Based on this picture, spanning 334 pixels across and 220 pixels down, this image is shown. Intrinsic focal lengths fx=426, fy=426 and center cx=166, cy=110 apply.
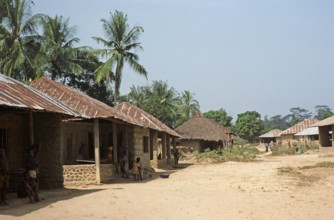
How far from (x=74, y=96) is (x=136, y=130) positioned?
210 inches

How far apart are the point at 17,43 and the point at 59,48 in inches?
184

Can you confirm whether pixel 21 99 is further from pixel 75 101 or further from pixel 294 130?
pixel 294 130

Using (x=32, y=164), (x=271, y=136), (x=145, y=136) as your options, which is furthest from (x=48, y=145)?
(x=271, y=136)

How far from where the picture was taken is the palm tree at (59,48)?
107 ft

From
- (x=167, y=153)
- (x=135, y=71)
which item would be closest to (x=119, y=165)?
(x=167, y=153)

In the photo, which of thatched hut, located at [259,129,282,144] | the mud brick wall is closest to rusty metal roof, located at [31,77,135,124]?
the mud brick wall

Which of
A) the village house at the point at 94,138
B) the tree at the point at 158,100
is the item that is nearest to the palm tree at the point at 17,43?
the village house at the point at 94,138

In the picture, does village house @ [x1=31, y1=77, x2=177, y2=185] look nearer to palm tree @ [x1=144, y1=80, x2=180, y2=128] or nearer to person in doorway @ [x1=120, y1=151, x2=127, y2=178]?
person in doorway @ [x1=120, y1=151, x2=127, y2=178]

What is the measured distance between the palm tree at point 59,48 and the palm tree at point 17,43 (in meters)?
2.73

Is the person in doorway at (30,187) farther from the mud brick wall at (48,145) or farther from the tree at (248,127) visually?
the tree at (248,127)

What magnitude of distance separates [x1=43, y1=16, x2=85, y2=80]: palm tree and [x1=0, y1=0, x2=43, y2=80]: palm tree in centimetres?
273

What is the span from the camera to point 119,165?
63.8 feet

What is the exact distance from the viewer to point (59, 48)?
32.7 m

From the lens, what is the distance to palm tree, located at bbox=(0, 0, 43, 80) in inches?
1109
